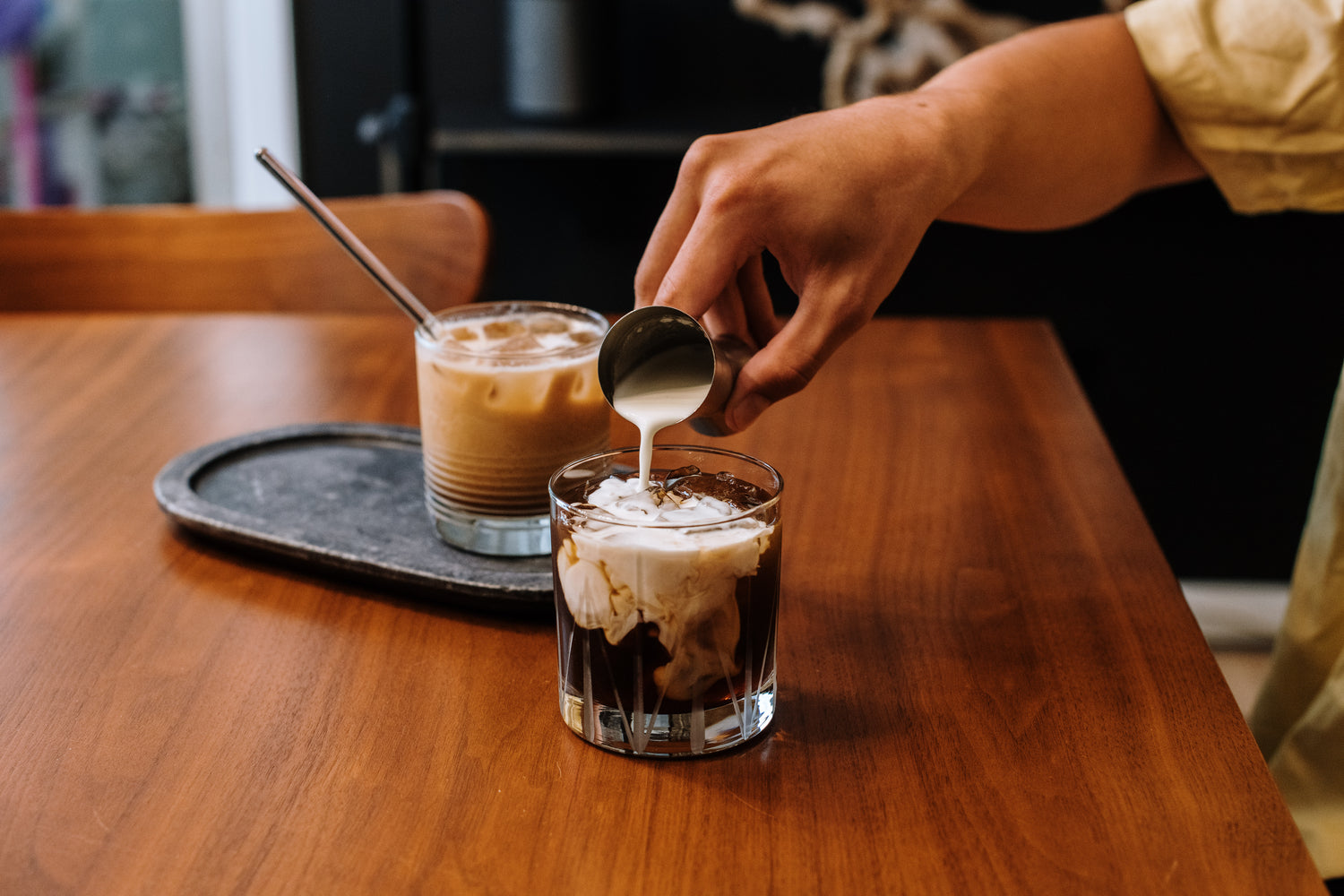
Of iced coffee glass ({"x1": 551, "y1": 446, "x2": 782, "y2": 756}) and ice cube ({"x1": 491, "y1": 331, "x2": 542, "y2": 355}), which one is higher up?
ice cube ({"x1": 491, "y1": 331, "x2": 542, "y2": 355})

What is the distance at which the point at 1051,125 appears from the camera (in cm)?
94

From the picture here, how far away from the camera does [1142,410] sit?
2.54 meters

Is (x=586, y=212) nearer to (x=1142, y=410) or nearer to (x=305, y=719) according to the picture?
(x=1142, y=410)

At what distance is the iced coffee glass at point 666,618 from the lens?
0.60 meters

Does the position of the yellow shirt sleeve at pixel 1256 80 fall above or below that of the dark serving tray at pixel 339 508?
above

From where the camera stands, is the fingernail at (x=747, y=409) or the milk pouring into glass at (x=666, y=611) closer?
the milk pouring into glass at (x=666, y=611)

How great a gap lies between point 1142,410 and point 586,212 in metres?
1.21

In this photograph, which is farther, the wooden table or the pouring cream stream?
the pouring cream stream

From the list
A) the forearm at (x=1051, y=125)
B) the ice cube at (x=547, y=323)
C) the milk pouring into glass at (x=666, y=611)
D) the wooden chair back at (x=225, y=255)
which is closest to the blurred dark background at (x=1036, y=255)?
the wooden chair back at (x=225, y=255)

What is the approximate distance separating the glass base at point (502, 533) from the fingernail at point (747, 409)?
6.2 inches

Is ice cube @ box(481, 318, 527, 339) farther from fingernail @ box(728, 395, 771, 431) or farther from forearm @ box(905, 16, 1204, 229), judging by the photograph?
forearm @ box(905, 16, 1204, 229)

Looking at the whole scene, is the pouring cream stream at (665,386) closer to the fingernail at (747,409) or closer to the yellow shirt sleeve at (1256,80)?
the fingernail at (747,409)

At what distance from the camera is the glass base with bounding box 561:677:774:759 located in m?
0.62

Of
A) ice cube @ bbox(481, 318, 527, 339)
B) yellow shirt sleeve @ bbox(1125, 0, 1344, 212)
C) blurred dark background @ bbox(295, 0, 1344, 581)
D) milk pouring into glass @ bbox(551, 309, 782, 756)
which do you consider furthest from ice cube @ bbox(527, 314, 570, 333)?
blurred dark background @ bbox(295, 0, 1344, 581)
